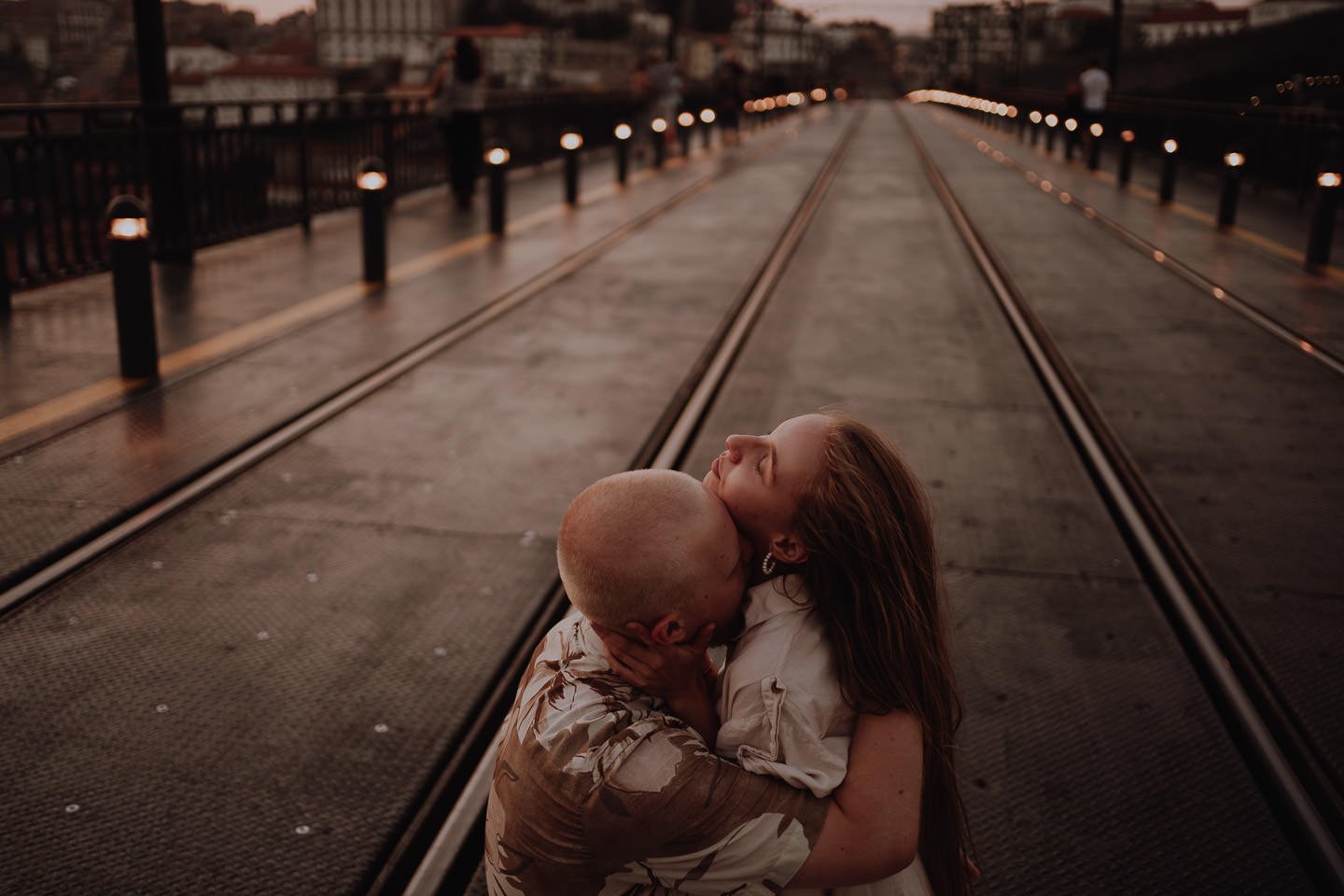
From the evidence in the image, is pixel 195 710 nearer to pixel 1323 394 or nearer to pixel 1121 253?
pixel 1323 394

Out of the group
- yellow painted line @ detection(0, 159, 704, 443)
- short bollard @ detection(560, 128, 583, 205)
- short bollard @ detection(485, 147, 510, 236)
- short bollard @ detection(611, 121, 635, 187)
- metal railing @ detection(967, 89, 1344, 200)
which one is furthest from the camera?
short bollard @ detection(611, 121, 635, 187)

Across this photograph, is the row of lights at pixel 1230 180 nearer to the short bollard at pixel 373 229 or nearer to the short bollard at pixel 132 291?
the short bollard at pixel 373 229

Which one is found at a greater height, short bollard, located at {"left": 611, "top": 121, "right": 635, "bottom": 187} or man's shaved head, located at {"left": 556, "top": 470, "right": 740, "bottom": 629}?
man's shaved head, located at {"left": 556, "top": 470, "right": 740, "bottom": 629}

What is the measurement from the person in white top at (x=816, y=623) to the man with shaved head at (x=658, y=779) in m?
0.04

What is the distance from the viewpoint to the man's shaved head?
1.64 metres

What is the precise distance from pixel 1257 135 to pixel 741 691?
1949 cm

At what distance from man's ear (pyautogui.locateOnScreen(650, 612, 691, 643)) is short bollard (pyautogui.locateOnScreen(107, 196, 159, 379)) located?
558cm

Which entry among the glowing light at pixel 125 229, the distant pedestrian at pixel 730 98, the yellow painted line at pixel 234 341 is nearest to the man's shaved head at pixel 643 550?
the yellow painted line at pixel 234 341

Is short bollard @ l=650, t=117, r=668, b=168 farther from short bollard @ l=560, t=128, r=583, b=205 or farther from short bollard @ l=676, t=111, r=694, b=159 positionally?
short bollard @ l=560, t=128, r=583, b=205

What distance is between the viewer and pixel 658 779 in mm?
1606

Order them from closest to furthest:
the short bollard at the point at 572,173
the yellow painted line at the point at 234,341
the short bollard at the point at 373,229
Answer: the yellow painted line at the point at 234,341, the short bollard at the point at 373,229, the short bollard at the point at 572,173

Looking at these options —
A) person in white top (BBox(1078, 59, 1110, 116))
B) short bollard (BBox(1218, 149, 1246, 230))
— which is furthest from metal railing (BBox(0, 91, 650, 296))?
person in white top (BBox(1078, 59, 1110, 116))

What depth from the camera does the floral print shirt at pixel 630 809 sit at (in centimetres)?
161

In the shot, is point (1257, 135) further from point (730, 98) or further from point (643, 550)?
point (643, 550)
